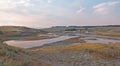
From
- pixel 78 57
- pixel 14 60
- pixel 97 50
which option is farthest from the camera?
pixel 97 50

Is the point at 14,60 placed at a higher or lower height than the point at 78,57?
higher

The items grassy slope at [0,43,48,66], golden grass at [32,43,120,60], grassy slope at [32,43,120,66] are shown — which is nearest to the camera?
grassy slope at [0,43,48,66]

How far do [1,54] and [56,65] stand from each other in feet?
15.7

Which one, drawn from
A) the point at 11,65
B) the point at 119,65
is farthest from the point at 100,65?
the point at 11,65

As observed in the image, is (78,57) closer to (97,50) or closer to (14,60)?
(97,50)

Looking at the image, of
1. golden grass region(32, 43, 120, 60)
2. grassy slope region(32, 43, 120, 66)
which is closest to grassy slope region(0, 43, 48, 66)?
grassy slope region(32, 43, 120, 66)

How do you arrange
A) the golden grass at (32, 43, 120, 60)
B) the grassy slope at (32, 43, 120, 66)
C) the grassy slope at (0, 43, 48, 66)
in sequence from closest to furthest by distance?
the grassy slope at (0, 43, 48, 66), the grassy slope at (32, 43, 120, 66), the golden grass at (32, 43, 120, 60)

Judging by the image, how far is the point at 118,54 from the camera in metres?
28.5

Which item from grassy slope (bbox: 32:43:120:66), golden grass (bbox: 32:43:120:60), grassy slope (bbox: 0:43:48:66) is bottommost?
golden grass (bbox: 32:43:120:60)

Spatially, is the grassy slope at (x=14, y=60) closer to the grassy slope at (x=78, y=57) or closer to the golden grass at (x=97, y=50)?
the grassy slope at (x=78, y=57)

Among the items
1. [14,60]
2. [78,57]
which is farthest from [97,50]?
[14,60]

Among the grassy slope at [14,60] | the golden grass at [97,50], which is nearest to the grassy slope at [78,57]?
the golden grass at [97,50]

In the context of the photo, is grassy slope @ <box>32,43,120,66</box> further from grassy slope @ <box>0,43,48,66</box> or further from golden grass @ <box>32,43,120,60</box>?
grassy slope @ <box>0,43,48,66</box>

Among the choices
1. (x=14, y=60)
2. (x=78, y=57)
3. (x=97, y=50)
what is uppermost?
(x=14, y=60)
